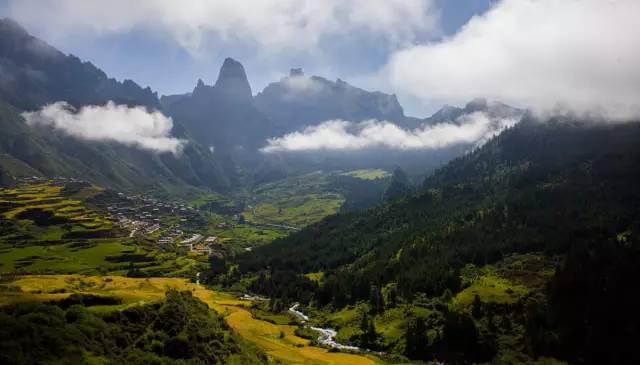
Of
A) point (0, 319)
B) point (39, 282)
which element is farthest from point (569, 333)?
point (39, 282)

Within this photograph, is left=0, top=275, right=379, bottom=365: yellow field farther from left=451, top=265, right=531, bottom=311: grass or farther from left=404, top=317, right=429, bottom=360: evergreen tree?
left=451, top=265, right=531, bottom=311: grass

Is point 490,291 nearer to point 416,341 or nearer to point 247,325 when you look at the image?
point 416,341

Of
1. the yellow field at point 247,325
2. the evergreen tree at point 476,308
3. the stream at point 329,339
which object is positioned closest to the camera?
the yellow field at point 247,325

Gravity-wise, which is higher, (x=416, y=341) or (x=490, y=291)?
(x=490, y=291)

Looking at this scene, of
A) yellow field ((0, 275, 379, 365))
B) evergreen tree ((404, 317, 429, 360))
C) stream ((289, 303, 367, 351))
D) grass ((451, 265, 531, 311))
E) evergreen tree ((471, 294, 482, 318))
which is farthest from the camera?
grass ((451, 265, 531, 311))

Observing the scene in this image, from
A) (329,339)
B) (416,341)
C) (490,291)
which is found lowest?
(329,339)

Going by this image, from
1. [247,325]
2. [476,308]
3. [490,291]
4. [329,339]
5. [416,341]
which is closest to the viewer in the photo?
[416,341]

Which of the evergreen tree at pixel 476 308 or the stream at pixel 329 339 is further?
the evergreen tree at pixel 476 308

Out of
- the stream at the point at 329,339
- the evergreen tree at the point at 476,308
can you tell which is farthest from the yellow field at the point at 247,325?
the evergreen tree at the point at 476,308

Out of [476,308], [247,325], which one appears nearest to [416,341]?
[476,308]

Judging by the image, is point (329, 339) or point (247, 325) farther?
point (329, 339)

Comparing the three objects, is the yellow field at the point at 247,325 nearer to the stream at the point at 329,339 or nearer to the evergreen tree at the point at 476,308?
the stream at the point at 329,339

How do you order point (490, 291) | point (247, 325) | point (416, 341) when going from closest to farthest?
point (416, 341) < point (247, 325) < point (490, 291)

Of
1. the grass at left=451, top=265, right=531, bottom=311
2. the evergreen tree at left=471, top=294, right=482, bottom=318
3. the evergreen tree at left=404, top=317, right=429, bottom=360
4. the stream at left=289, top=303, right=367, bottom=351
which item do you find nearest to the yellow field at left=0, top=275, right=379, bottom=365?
the stream at left=289, top=303, right=367, bottom=351
